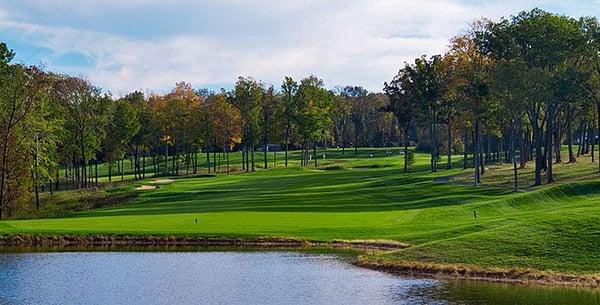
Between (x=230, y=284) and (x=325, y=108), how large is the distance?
99864 millimetres

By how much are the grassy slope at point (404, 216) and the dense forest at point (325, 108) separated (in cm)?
817

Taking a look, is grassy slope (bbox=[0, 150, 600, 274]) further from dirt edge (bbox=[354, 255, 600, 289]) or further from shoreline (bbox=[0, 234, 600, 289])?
shoreline (bbox=[0, 234, 600, 289])

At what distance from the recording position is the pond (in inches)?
1346

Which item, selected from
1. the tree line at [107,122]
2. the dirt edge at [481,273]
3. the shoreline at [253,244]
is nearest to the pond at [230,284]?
the dirt edge at [481,273]

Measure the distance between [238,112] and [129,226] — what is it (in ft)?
236

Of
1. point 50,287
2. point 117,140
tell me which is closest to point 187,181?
point 117,140

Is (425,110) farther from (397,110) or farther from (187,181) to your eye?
(187,181)

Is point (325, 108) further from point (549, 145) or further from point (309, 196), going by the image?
point (549, 145)

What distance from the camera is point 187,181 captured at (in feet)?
362

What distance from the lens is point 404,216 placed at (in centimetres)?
6450

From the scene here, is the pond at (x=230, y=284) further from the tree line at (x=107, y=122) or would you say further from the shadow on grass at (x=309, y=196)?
the tree line at (x=107, y=122)

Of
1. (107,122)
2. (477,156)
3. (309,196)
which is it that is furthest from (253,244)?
(107,122)

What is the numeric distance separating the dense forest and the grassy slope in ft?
26.8

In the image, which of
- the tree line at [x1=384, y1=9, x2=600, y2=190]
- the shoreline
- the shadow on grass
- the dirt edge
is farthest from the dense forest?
the dirt edge
